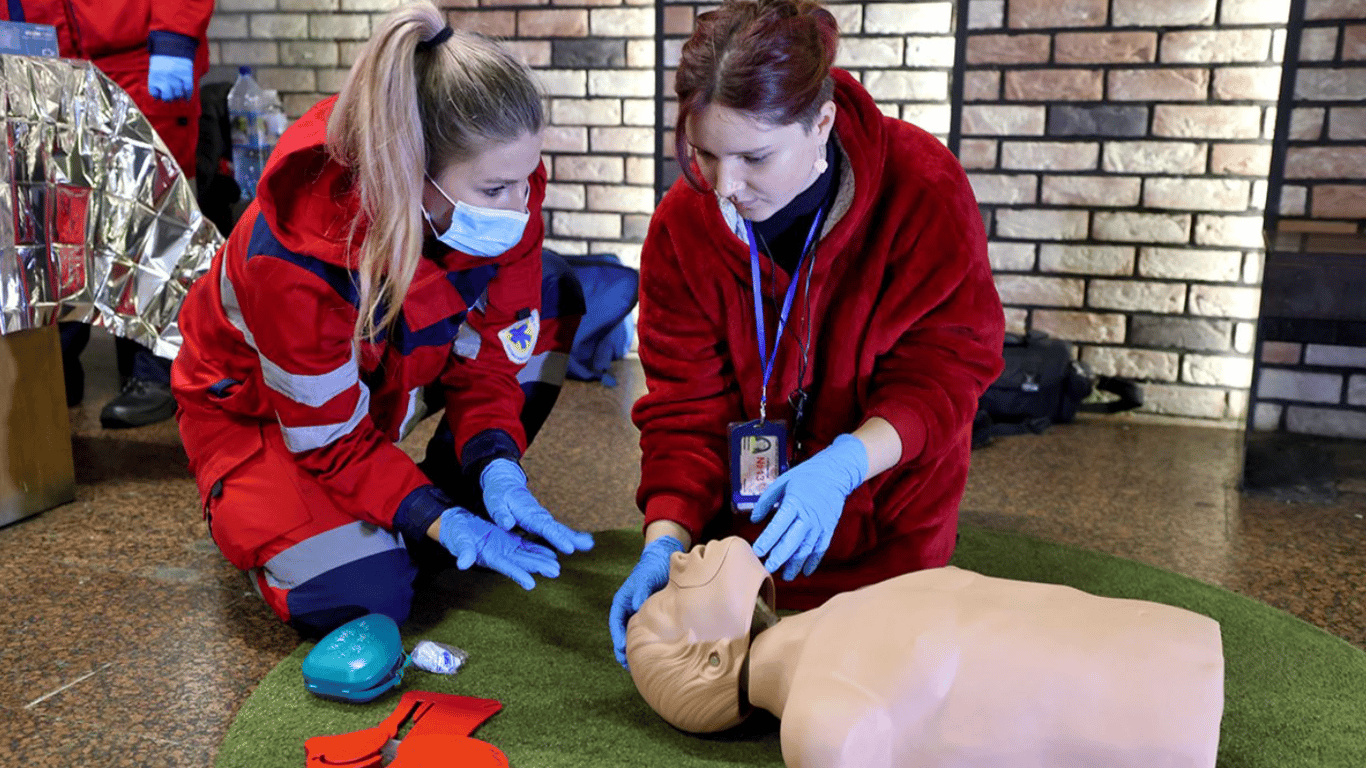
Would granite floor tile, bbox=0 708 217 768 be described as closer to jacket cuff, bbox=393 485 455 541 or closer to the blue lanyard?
jacket cuff, bbox=393 485 455 541

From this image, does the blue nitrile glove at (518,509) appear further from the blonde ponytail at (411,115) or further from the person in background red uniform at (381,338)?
the blonde ponytail at (411,115)

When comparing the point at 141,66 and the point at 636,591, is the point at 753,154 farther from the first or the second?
the point at 141,66

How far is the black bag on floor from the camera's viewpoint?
9.99 feet

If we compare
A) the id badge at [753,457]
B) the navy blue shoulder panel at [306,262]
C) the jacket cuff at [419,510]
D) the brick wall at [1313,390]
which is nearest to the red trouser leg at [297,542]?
the jacket cuff at [419,510]

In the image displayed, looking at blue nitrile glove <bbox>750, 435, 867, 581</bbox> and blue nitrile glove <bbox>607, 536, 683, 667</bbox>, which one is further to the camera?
blue nitrile glove <bbox>607, 536, 683, 667</bbox>

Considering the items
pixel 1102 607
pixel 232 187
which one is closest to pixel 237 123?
pixel 232 187

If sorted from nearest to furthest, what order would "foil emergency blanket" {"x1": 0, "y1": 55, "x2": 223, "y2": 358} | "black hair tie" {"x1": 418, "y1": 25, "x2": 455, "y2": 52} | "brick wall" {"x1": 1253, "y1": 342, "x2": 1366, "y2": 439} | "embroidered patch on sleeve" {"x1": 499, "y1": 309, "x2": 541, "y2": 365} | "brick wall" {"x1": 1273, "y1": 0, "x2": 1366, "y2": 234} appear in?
"black hair tie" {"x1": 418, "y1": 25, "x2": 455, "y2": 52}
"embroidered patch on sleeve" {"x1": 499, "y1": 309, "x2": 541, "y2": 365}
"foil emergency blanket" {"x1": 0, "y1": 55, "x2": 223, "y2": 358}
"brick wall" {"x1": 1273, "y1": 0, "x2": 1366, "y2": 234}
"brick wall" {"x1": 1253, "y1": 342, "x2": 1366, "y2": 439}

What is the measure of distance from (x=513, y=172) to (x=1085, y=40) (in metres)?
2.06

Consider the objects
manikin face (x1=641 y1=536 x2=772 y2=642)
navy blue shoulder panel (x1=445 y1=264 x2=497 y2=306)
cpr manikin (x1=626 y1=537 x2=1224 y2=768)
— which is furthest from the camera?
navy blue shoulder panel (x1=445 y1=264 x2=497 y2=306)

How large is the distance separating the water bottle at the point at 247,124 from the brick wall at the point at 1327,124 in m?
3.25

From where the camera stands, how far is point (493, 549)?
5.57ft

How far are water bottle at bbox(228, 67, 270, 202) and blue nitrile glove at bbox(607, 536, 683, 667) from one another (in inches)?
118

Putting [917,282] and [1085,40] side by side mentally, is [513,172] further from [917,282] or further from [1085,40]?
[1085,40]

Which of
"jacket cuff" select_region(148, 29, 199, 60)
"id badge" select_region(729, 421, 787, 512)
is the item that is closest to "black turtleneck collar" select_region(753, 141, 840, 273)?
"id badge" select_region(729, 421, 787, 512)
